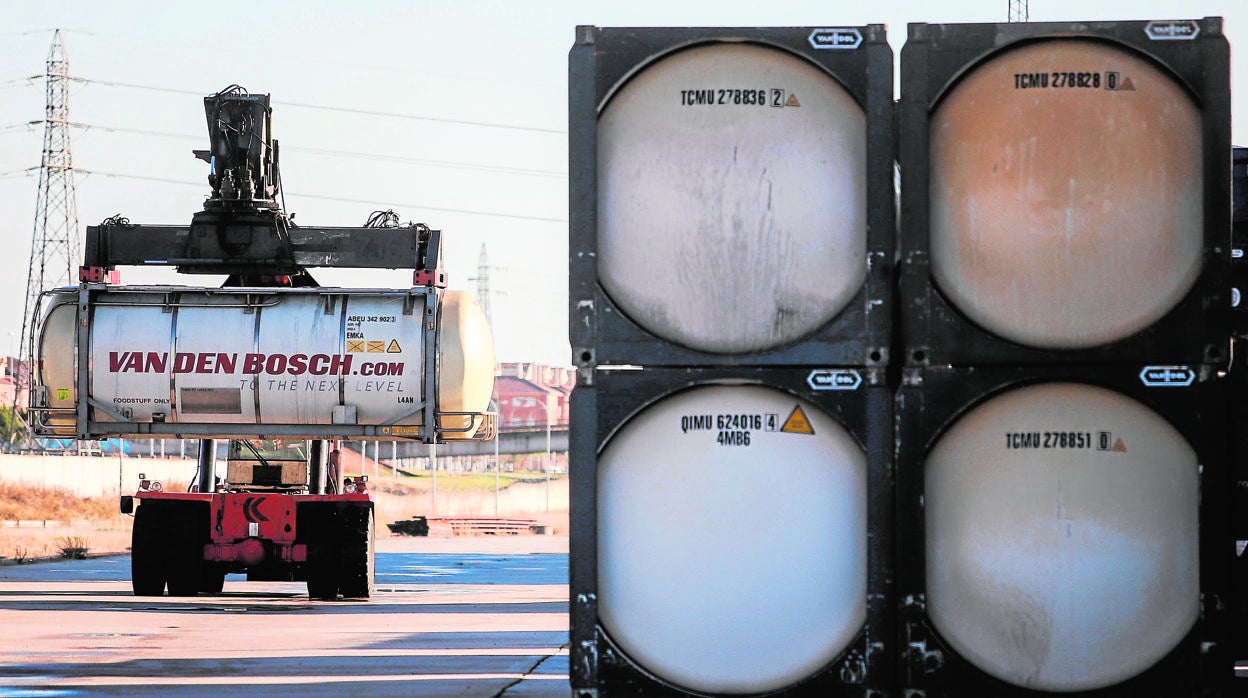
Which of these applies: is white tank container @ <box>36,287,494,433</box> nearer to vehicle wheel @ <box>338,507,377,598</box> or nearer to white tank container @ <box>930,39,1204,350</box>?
vehicle wheel @ <box>338,507,377,598</box>

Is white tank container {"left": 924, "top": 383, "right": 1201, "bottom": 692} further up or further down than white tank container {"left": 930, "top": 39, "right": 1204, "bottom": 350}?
further down

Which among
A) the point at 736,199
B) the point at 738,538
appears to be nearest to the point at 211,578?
the point at 738,538

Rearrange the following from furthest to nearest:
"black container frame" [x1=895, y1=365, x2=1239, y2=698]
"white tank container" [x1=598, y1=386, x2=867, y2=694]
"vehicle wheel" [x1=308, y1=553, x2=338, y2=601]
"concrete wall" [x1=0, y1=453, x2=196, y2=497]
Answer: "concrete wall" [x1=0, y1=453, x2=196, y2=497] → "vehicle wheel" [x1=308, y1=553, x2=338, y2=601] → "white tank container" [x1=598, y1=386, x2=867, y2=694] → "black container frame" [x1=895, y1=365, x2=1239, y2=698]

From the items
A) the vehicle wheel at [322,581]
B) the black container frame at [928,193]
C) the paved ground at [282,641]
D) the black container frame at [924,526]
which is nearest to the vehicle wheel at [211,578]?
the paved ground at [282,641]

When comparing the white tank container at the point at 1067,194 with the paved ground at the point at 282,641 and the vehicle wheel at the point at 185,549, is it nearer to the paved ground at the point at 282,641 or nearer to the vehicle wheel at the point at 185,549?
the paved ground at the point at 282,641

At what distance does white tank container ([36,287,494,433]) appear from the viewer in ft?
56.1

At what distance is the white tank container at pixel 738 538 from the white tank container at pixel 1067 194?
720mm

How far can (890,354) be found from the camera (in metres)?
5.34

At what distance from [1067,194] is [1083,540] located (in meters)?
1.11

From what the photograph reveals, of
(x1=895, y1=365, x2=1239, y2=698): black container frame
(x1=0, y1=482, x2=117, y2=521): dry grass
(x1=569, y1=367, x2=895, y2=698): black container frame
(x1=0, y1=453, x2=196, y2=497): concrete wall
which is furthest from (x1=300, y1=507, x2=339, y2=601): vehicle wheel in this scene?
(x1=0, y1=453, x2=196, y2=497): concrete wall

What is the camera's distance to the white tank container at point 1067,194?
517cm

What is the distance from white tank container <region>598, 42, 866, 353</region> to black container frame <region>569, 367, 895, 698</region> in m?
0.17

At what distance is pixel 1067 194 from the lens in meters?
5.19

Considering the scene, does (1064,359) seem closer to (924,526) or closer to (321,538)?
(924,526)
